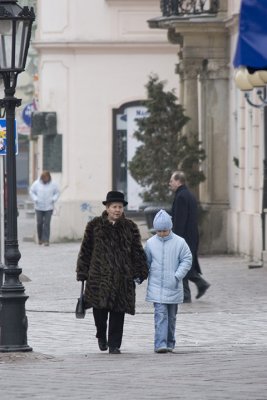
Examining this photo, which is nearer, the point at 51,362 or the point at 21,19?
the point at 51,362

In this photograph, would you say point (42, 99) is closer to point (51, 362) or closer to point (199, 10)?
point (199, 10)

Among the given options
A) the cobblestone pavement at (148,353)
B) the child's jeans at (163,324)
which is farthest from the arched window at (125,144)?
the child's jeans at (163,324)

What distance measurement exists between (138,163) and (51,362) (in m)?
15.4

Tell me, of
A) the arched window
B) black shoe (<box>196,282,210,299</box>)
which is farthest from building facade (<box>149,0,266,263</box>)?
black shoe (<box>196,282,210,299</box>)

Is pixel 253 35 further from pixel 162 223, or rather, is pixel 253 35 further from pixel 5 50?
pixel 5 50

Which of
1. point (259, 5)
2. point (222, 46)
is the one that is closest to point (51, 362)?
point (259, 5)

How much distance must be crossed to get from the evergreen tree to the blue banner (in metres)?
20.3

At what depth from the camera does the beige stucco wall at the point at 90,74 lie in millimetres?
36375

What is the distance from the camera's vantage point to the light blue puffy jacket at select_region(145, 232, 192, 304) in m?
14.8

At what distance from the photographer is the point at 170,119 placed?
2928 cm

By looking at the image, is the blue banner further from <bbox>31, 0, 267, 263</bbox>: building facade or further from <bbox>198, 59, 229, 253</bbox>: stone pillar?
<bbox>31, 0, 267, 263</bbox>: building facade

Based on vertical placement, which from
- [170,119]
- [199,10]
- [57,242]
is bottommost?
[57,242]

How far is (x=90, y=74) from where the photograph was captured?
120 ft

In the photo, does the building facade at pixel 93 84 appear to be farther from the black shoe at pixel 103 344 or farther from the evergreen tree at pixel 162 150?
the black shoe at pixel 103 344
